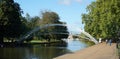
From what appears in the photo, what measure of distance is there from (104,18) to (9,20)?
22.1 meters

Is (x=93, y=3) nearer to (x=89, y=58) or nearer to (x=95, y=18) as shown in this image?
(x=95, y=18)

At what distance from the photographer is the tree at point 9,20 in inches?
3423

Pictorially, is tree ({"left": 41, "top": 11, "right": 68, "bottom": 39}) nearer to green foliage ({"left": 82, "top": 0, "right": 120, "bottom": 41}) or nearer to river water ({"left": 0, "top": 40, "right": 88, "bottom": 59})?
green foliage ({"left": 82, "top": 0, "right": 120, "bottom": 41})

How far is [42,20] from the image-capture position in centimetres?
13562

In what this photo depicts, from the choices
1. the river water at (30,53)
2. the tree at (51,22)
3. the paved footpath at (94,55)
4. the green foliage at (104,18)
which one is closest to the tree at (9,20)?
the green foliage at (104,18)

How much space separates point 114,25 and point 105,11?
376 cm

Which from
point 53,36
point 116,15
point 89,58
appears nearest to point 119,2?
point 116,15

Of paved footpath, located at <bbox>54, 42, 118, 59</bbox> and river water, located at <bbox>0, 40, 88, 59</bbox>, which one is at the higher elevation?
paved footpath, located at <bbox>54, 42, 118, 59</bbox>

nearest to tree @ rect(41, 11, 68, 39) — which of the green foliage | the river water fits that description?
the green foliage

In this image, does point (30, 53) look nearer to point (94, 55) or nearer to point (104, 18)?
point (94, 55)

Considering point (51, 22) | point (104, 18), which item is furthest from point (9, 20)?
point (51, 22)

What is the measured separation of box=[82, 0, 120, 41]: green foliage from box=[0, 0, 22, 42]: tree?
15444 mm

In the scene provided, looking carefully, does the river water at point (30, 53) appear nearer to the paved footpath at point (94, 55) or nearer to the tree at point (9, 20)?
the paved footpath at point (94, 55)

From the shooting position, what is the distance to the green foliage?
74.2 meters
